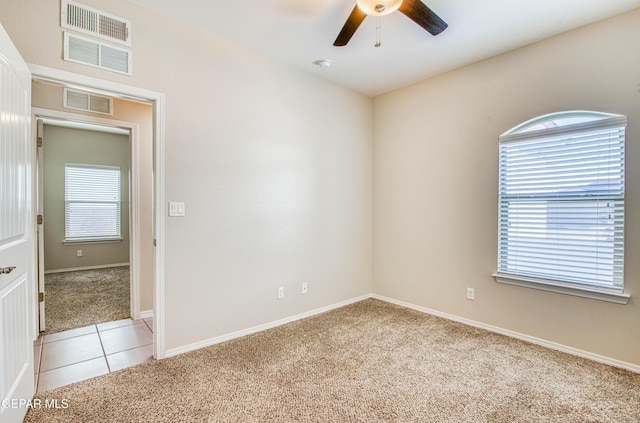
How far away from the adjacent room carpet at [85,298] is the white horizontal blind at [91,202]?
823 mm

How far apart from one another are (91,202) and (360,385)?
6356 mm

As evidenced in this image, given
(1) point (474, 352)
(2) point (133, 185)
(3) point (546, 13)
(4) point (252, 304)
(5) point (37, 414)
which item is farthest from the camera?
(2) point (133, 185)

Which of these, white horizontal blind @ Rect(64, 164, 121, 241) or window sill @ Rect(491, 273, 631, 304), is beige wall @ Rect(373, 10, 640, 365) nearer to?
window sill @ Rect(491, 273, 631, 304)

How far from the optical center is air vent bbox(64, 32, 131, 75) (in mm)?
2092

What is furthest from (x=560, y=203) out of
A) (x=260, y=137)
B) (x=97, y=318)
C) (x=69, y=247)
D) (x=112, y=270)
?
(x=69, y=247)

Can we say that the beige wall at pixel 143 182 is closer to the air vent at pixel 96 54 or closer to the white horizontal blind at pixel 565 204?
the air vent at pixel 96 54

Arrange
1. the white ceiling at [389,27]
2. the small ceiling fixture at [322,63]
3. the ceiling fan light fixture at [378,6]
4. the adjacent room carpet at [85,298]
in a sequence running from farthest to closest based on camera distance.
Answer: the adjacent room carpet at [85,298], the small ceiling fixture at [322,63], the white ceiling at [389,27], the ceiling fan light fixture at [378,6]

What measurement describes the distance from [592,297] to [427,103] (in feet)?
7.96

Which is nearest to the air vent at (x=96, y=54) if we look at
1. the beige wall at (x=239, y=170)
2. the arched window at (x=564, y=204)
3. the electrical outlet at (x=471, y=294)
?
the beige wall at (x=239, y=170)

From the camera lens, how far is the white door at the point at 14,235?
152 centimetres

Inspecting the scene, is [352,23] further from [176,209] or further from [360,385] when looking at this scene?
[360,385]

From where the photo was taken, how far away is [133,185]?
3432mm

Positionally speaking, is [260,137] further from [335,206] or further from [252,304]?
[252,304]

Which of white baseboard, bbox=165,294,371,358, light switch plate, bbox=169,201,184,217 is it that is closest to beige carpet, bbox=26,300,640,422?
white baseboard, bbox=165,294,371,358
